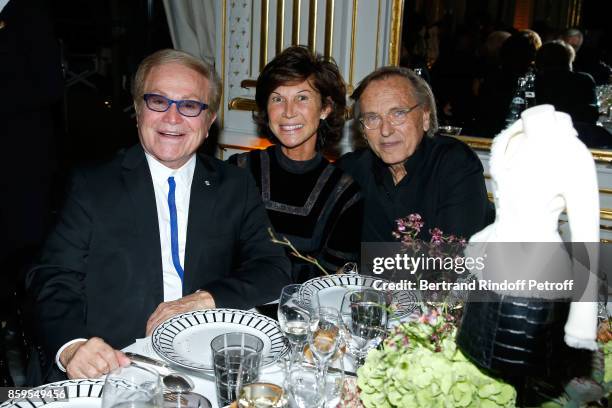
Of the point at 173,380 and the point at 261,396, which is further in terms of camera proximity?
the point at 173,380

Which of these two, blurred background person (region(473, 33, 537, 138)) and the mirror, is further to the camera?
blurred background person (region(473, 33, 537, 138))

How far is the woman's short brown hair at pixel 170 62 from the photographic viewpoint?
2027 mm

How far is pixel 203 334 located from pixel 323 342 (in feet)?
1.51

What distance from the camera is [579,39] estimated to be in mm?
4309

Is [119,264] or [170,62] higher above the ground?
[170,62]

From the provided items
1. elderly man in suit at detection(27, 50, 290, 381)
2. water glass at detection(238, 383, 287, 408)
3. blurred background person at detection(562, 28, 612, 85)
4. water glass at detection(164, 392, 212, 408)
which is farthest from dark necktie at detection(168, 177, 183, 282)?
blurred background person at detection(562, 28, 612, 85)

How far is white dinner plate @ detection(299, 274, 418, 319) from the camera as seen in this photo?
5.48 feet

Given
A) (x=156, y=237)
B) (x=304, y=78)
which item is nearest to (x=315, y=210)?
(x=304, y=78)

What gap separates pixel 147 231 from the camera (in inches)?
76.1

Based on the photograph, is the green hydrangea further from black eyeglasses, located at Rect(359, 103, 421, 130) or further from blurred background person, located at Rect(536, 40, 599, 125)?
blurred background person, located at Rect(536, 40, 599, 125)

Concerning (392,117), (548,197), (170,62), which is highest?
(170,62)

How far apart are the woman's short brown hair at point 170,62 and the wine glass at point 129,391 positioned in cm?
125

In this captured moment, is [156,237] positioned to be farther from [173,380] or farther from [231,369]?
[231,369]

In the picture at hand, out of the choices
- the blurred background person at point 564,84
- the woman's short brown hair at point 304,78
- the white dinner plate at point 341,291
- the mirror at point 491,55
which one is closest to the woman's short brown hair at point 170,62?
the woman's short brown hair at point 304,78
